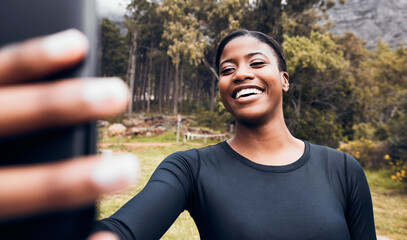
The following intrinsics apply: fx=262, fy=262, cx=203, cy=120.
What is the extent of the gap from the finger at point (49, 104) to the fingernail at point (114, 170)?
0.23 ft

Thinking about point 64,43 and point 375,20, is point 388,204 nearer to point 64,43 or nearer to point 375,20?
point 64,43

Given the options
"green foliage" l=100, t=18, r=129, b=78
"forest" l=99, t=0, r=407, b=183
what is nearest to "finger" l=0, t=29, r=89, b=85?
"forest" l=99, t=0, r=407, b=183

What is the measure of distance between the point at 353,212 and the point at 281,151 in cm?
57

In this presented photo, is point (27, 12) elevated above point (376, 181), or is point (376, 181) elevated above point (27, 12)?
point (27, 12)

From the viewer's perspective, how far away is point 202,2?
25.2 meters

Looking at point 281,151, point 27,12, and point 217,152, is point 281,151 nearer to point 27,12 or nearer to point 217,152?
point 217,152

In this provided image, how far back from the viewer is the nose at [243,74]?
1884mm

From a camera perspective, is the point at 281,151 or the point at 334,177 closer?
the point at 334,177

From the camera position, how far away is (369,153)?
488 inches

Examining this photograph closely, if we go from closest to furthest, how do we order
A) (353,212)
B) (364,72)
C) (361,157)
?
1. (353,212)
2. (361,157)
3. (364,72)

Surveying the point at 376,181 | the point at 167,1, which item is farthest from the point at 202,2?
the point at 376,181

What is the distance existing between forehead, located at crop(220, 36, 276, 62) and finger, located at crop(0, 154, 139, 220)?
5.60ft

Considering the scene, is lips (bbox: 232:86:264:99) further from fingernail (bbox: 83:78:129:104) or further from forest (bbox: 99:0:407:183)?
forest (bbox: 99:0:407:183)

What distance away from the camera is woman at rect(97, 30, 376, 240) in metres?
1.43
